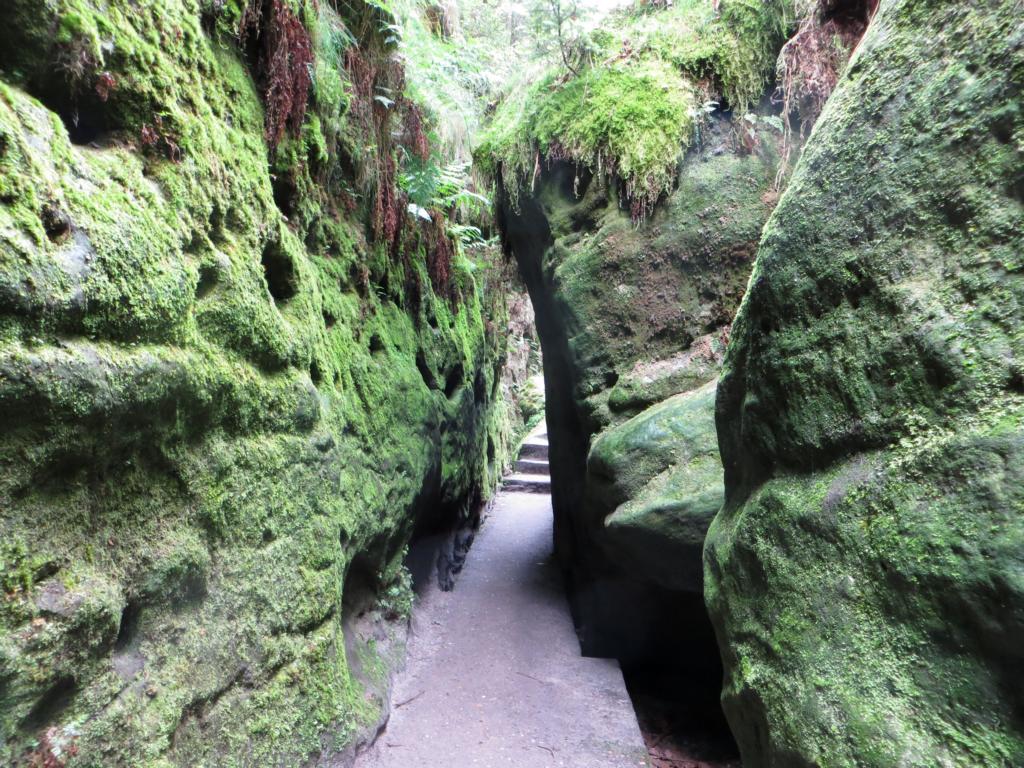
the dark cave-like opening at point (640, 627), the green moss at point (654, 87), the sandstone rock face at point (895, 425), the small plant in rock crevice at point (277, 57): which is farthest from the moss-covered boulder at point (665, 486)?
the small plant in rock crevice at point (277, 57)

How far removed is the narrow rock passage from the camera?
3.97m

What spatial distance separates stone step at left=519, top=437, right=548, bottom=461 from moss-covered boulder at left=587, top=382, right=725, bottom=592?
1199 centimetres

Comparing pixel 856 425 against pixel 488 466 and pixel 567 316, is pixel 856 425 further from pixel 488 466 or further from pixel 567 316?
pixel 488 466

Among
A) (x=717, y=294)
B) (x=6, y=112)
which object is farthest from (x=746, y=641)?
(x=717, y=294)

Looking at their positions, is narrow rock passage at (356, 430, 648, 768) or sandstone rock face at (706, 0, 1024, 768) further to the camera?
narrow rock passage at (356, 430, 648, 768)

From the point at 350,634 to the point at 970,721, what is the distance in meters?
3.57

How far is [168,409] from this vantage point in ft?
7.00

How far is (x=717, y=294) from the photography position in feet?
18.2

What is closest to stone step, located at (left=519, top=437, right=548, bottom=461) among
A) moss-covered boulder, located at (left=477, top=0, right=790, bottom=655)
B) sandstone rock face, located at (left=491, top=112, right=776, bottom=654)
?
sandstone rock face, located at (left=491, top=112, right=776, bottom=654)

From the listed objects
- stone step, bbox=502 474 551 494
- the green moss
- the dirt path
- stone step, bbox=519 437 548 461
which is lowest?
the dirt path

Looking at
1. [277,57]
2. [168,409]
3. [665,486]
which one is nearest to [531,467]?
[665,486]

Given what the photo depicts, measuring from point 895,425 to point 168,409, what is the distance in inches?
102

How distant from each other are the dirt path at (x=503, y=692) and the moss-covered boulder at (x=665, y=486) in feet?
4.06

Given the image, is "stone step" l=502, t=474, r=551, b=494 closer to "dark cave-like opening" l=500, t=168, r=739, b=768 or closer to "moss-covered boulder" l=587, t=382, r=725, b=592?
"dark cave-like opening" l=500, t=168, r=739, b=768
